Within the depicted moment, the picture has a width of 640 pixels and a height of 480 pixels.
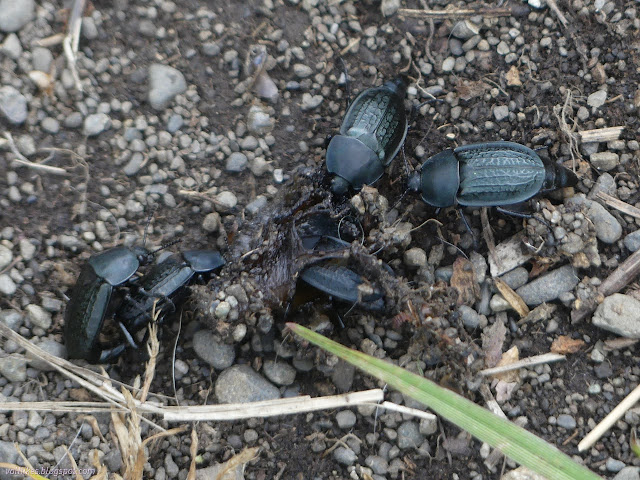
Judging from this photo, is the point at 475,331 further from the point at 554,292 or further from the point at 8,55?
the point at 8,55

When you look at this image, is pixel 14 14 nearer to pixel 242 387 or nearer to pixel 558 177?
pixel 242 387

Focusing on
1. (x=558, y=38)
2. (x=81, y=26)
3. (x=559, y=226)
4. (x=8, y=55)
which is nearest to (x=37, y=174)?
(x=8, y=55)

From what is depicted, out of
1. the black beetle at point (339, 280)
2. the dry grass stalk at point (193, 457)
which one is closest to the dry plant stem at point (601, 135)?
the black beetle at point (339, 280)

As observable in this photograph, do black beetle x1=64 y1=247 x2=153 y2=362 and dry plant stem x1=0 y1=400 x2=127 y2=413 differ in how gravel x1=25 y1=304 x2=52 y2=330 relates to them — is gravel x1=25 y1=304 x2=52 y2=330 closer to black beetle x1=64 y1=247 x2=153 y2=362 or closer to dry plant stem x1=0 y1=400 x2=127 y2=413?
black beetle x1=64 y1=247 x2=153 y2=362

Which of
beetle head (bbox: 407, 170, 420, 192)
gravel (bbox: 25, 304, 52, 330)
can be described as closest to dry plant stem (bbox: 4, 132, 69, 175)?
gravel (bbox: 25, 304, 52, 330)

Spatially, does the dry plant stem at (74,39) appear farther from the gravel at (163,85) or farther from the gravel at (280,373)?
the gravel at (280,373)
